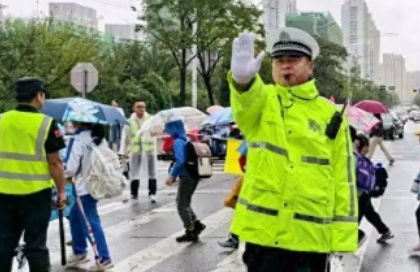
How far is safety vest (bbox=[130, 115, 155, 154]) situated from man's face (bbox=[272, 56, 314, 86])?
9919 millimetres

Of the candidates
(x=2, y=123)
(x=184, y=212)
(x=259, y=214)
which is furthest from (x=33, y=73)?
(x=259, y=214)

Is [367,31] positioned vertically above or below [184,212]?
above

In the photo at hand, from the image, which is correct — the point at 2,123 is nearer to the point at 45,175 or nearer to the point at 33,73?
the point at 45,175

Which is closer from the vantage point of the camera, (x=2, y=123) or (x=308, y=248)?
(x=308, y=248)

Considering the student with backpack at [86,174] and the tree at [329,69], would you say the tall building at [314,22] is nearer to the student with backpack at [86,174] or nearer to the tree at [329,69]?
the tree at [329,69]

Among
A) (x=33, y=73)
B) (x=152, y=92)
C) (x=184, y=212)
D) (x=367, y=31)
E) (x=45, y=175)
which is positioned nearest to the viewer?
(x=45, y=175)

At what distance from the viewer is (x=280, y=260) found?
3.65 m

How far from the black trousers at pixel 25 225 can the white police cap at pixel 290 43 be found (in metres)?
3.09

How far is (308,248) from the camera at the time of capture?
142 inches

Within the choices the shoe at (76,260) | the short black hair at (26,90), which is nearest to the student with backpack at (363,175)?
the shoe at (76,260)

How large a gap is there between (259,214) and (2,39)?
25732mm

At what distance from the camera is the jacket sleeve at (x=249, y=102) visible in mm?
3477

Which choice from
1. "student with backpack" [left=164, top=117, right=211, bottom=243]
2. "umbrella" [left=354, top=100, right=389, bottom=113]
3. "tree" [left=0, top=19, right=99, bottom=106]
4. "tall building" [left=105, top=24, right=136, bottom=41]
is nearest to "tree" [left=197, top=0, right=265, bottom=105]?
"tree" [left=0, top=19, right=99, bottom=106]

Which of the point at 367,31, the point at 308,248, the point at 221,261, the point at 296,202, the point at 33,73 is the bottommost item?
the point at 221,261
